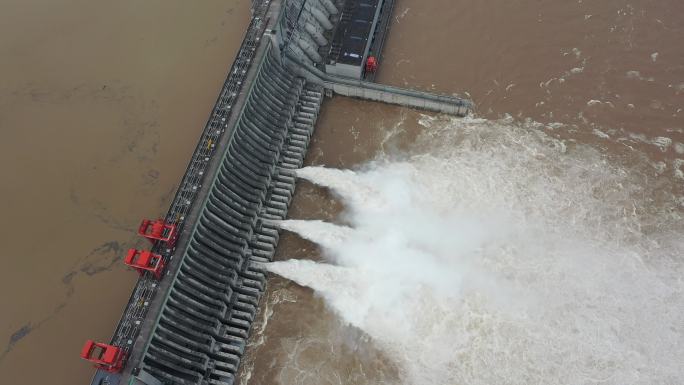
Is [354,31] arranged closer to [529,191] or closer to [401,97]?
[401,97]

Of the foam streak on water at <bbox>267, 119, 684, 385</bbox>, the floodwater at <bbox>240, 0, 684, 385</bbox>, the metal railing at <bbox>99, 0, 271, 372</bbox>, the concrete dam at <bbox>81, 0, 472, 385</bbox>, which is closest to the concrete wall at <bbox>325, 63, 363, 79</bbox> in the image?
the concrete dam at <bbox>81, 0, 472, 385</bbox>

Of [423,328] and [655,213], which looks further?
[655,213]

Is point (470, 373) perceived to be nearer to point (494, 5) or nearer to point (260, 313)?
point (260, 313)

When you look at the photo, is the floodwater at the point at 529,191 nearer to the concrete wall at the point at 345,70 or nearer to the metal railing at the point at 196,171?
the concrete wall at the point at 345,70

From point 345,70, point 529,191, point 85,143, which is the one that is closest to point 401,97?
point 345,70

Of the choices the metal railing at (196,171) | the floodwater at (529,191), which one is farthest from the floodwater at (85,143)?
the floodwater at (529,191)

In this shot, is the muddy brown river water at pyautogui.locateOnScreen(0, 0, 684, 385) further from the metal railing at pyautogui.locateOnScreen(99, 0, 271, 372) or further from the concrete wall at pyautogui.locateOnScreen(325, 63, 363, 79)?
the metal railing at pyautogui.locateOnScreen(99, 0, 271, 372)

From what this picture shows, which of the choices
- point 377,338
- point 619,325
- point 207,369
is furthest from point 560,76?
point 207,369

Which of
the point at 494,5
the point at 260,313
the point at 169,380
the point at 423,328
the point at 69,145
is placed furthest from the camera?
the point at 494,5
